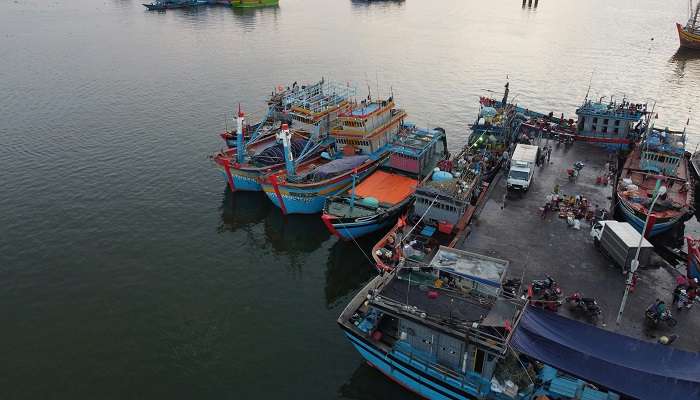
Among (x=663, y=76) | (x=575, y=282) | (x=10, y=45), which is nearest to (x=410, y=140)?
(x=575, y=282)

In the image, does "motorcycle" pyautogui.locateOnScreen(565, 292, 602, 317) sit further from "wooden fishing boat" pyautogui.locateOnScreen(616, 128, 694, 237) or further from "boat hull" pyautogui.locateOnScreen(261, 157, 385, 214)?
"boat hull" pyautogui.locateOnScreen(261, 157, 385, 214)

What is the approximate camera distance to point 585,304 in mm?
26781

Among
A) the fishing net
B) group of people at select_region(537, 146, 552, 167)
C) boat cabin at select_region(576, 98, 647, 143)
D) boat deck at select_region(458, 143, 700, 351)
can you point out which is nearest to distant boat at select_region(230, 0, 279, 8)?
the fishing net

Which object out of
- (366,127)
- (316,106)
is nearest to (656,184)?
(366,127)

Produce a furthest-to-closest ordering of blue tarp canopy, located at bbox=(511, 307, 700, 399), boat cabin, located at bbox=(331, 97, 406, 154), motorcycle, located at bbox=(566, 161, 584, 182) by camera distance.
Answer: boat cabin, located at bbox=(331, 97, 406, 154) → motorcycle, located at bbox=(566, 161, 584, 182) → blue tarp canopy, located at bbox=(511, 307, 700, 399)

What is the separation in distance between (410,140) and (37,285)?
3704 cm

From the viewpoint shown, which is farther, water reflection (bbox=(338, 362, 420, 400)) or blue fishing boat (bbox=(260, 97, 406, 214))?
blue fishing boat (bbox=(260, 97, 406, 214))

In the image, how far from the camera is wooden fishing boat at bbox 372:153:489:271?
3341cm

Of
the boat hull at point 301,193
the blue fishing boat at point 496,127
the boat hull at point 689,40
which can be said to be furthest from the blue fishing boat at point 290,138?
the boat hull at point 689,40

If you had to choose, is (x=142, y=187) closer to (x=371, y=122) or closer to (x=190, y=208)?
(x=190, y=208)

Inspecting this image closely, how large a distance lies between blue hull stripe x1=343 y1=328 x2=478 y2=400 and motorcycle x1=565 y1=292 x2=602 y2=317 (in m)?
8.60

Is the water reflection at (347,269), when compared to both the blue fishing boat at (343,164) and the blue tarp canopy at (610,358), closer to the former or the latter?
the blue fishing boat at (343,164)

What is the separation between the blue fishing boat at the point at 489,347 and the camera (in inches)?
855

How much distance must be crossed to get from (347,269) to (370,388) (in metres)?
13.4
